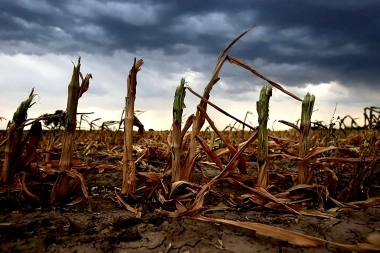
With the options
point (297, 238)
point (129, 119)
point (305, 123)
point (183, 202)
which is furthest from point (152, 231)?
point (305, 123)

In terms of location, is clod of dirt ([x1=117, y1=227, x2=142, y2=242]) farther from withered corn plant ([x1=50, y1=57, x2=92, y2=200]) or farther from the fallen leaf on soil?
withered corn plant ([x1=50, y1=57, x2=92, y2=200])

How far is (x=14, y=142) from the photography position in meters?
2.39

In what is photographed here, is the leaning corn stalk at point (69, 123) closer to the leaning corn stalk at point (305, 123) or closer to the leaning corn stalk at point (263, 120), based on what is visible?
the leaning corn stalk at point (263, 120)

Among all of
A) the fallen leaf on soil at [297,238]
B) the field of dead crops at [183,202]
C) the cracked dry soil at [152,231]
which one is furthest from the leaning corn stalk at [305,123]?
the fallen leaf on soil at [297,238]

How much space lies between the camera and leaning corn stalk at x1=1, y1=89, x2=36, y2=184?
2.36m

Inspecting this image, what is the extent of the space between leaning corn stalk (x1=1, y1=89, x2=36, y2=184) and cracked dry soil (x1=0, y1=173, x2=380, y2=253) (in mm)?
290

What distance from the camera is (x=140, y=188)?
2.51 m

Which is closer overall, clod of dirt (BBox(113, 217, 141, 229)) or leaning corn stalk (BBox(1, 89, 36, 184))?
clod of dirt (BBox(113, 217, 141, 229))

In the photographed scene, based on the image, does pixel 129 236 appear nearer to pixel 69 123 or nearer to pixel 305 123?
pixel 69 123

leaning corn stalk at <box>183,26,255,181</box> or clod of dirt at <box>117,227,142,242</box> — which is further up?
leaning corn stalk at <box>183,26,255,181</box>

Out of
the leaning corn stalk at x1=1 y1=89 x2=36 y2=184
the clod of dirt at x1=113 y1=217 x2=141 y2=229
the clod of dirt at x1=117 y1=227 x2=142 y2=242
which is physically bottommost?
the clod of dirt at x1=117 y1=227 x2=142 y2=242

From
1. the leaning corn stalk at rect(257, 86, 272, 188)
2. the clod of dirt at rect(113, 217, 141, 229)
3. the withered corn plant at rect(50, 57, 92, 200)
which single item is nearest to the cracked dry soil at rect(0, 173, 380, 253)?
the clod of dirt at rect(113, 217, 141, 229)

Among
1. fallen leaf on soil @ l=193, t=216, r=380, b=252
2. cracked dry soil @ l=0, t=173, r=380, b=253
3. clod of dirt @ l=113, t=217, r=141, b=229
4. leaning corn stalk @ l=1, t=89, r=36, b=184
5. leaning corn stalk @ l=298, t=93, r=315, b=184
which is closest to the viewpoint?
fallen leaf on soil @ l=193, t=216, r=380, b=252

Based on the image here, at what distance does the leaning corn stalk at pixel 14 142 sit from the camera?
2.36 metres
